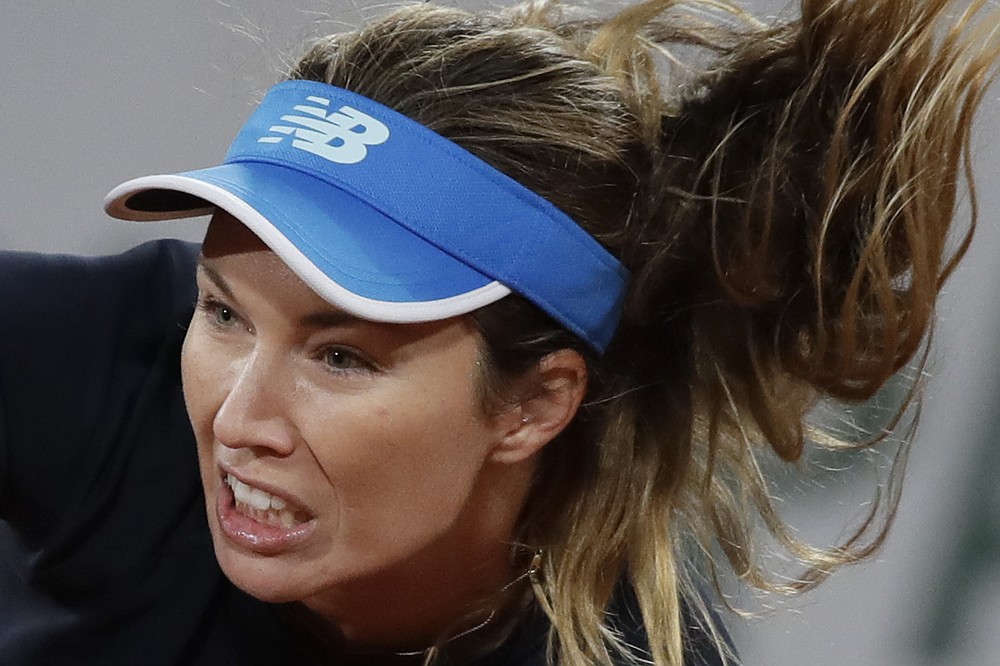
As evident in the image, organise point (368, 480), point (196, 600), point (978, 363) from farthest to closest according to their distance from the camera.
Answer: point (978, 363), point (196, 600), point (368, 480)

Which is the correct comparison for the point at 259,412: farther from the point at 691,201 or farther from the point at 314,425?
the point at 691,201

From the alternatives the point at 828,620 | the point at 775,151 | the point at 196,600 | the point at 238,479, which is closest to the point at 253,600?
the point at 196,600

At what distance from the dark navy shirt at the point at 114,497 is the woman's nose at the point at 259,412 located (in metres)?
0.13

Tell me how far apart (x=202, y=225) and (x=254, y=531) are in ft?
1.56

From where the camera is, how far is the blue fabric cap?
653 millimetres

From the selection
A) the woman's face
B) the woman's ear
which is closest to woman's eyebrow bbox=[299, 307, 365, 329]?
the woman's face

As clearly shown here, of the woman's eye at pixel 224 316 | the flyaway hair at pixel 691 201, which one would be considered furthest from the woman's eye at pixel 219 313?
the flyaway hair at pixel 691 201

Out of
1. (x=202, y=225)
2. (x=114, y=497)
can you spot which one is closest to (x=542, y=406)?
(x=114, y=497)

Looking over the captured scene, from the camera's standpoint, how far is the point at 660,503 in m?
0.81

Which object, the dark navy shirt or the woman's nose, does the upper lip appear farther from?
the dark navy shirt

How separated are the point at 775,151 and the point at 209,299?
0.30 m

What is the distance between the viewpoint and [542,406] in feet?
2.46

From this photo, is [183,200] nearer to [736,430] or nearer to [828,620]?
[736,430]

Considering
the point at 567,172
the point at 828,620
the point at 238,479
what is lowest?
the point at 828,620
